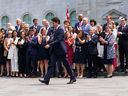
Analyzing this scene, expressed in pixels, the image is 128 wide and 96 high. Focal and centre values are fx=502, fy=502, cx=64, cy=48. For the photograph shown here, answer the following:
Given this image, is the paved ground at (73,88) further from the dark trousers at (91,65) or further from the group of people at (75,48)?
the group of people at (75,48)

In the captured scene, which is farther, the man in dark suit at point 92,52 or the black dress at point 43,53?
the black dress at point 43,53

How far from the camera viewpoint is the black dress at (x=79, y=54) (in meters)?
19.5

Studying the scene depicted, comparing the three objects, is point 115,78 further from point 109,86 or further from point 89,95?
point 89,95

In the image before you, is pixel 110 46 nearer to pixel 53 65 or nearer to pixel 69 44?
pixel 69 44

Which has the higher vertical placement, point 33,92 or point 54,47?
point 54,47

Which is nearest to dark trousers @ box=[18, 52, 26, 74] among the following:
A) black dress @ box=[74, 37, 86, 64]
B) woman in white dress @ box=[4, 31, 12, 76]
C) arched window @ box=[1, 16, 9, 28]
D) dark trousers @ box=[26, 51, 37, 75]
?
dark trousers @ box=[26, 51, 37, 75]

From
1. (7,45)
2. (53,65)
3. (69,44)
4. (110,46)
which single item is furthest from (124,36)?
(7,45)

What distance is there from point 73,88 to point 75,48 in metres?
4.47

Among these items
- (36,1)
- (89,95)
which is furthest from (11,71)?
(36,1)

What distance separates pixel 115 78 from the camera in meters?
18.6

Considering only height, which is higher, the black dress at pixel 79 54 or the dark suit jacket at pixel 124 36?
the dark suit jacket at pixel 124 36

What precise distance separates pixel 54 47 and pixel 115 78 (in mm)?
3217

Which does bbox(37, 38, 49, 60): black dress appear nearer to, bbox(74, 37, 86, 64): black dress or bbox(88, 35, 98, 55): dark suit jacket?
bbox(74, 37, 86, 64): black dress

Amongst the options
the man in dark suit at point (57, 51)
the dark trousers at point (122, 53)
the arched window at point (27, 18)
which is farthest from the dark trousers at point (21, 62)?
the arched window at point (27, 18)
